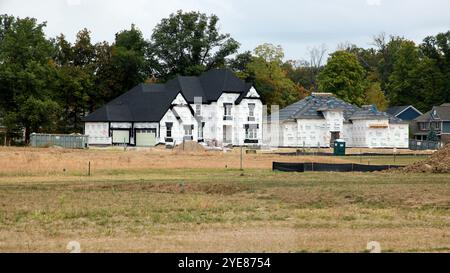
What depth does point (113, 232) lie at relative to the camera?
74.6 feet

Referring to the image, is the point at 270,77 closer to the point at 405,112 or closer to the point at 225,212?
the point at 405,112

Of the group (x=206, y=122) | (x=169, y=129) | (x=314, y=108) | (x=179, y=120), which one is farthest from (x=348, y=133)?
(x=169, y=129)

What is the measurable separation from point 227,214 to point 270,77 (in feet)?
330

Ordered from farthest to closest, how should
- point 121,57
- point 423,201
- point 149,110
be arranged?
1. point 121,57
2. point 149,110
3. point 423,201

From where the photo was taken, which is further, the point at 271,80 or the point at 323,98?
the point at 271,80

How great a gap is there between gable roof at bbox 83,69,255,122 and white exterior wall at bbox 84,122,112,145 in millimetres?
685

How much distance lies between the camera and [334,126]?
109188 millimetres

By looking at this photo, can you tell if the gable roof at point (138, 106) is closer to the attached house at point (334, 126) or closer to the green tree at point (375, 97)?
the attached house at point (334, 126)

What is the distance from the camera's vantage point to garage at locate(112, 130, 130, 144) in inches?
3912

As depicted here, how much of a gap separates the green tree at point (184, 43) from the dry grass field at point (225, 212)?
6805cm

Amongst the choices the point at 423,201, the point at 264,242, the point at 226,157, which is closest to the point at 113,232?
the point at 264,242
